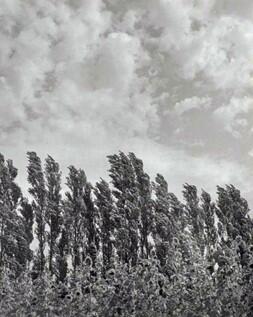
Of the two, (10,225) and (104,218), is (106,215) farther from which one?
(10,225)

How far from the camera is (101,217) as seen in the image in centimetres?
2897

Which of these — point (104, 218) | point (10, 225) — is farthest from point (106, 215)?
point (10, 225)

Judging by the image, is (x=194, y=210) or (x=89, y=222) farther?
(x=194, y=210)

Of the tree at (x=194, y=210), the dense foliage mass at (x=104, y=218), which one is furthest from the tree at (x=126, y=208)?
the tree at (x=194, y=210)

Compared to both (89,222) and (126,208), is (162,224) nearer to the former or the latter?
(126,208)

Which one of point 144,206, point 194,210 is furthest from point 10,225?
point 194,210

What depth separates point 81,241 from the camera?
28.6m

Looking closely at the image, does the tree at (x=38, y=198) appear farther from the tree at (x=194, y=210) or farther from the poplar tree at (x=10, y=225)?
the tree at (x=194, y=210)

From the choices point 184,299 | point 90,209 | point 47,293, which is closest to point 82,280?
point 47,293

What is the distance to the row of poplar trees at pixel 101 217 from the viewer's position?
2677cm

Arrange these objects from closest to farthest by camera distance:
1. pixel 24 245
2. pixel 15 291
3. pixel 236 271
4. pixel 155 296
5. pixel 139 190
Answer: pixel 236 271 → pixel 155 296 → pixel 15 291 → pixel 24 245 → pixel 139 190

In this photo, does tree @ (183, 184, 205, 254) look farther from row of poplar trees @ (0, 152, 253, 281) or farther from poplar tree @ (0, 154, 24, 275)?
poplar tree @ (0, 154, 24, 275)

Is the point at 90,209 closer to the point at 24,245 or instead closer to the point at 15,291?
the point at 24,245

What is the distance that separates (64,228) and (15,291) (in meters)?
16.9
